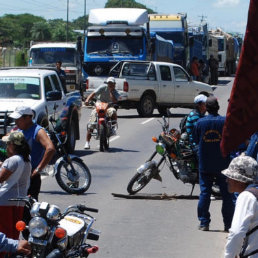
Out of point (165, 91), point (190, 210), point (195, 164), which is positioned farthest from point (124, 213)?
point (165, 91)

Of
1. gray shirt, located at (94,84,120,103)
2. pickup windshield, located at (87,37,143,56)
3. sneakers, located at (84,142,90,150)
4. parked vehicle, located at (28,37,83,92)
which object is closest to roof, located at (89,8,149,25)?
pickup windshield, located at (87,37,143,56)

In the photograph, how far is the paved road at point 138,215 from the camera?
9.60 m

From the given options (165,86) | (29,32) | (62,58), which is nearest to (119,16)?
(165,86)

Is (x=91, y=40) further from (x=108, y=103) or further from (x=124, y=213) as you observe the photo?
(x=124, y=213)

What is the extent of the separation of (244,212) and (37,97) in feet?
40.6

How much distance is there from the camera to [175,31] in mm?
45594

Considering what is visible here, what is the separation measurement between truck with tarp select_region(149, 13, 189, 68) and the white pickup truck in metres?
14.4

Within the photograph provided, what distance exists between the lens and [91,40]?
107 ft

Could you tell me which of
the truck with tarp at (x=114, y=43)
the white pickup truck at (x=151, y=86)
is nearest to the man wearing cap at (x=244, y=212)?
the white pickup truck at (x=151, y=86)

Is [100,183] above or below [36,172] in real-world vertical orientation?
below

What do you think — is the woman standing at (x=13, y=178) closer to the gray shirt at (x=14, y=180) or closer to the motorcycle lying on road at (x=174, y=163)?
the gray shirt at (x=14, y=180)

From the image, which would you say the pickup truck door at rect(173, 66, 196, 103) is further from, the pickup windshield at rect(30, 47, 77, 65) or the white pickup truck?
the pickup windshield at rect(30, 47, 77, 65)

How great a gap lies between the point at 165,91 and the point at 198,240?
2027cm

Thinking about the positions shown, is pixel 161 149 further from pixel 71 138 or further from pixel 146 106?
pixel 146 106
